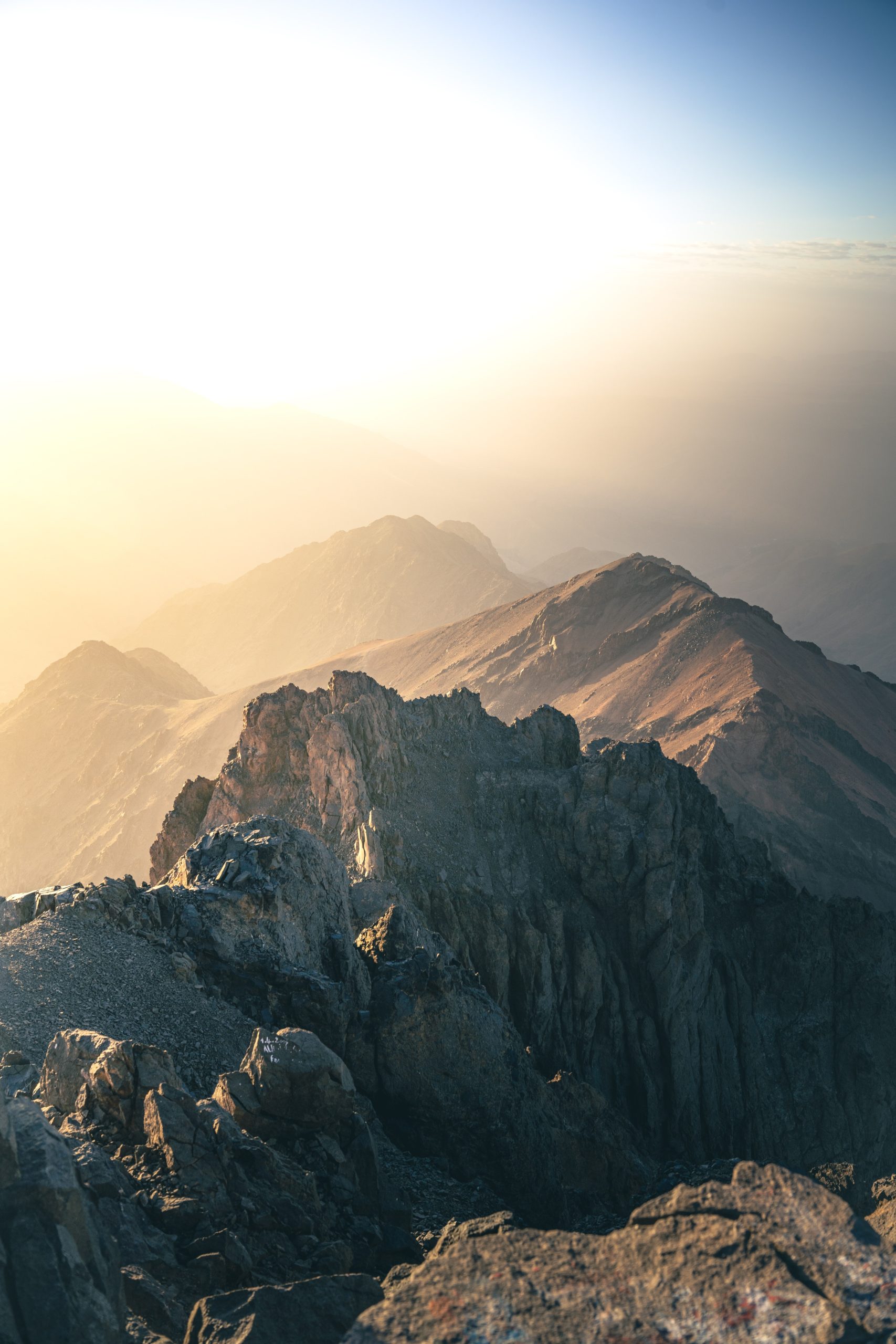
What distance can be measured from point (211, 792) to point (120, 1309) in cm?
2933

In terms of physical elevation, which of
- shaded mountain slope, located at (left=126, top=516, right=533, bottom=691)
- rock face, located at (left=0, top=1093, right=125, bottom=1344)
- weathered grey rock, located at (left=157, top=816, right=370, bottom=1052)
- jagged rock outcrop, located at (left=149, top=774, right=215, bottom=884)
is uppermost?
rock face, located at (left=0, top=1093, right=125, bottom=1344)

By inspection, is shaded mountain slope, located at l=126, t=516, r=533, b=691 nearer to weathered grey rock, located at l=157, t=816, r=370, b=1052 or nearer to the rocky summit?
the rocky summit

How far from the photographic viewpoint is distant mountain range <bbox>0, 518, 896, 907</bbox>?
59.7 m

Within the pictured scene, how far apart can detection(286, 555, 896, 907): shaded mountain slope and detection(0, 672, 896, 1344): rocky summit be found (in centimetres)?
1641

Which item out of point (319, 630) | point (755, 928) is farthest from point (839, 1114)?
point (319, 630)

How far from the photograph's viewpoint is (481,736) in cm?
4141

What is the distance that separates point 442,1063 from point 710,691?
185ft

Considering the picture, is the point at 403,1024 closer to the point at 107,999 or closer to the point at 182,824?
the point at 107,999

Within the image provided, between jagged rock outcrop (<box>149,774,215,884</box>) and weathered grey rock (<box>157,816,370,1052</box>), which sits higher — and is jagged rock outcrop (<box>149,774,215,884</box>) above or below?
below

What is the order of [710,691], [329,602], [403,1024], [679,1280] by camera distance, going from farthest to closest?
[329,602]
[710,691]
[403,1024]
[679,1280]

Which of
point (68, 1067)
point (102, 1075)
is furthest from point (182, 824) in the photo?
point (102, 1075)

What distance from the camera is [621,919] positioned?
114ft

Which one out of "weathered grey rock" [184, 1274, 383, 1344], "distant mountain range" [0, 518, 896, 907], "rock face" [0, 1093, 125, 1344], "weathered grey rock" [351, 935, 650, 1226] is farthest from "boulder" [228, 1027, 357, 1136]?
"distant mountain range" [0, 518, 896, 907]

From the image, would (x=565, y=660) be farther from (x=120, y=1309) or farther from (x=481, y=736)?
(x=120, y=1309)
